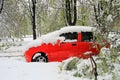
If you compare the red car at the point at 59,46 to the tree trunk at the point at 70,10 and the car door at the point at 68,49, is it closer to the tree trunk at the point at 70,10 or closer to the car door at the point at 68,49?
the car door at the point at 68,49

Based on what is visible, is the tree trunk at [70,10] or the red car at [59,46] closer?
the red car at [59,46]

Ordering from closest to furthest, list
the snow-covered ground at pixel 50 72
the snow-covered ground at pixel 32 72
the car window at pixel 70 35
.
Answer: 1. the snow-covered ground at pixel 50 72
2. the snow-covered ground at pixel 32 72
3. the car window at pixel 70 35

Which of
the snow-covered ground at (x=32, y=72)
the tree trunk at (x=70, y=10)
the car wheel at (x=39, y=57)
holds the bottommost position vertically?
the car wheel at (x=39, y=57)

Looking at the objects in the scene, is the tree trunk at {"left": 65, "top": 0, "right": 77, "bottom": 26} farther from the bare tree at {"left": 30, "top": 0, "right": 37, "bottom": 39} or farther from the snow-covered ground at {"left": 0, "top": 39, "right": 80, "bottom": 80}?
the snow-covered ground at {"left": 0, "top": 39, "right": 80, "bottom": 80}

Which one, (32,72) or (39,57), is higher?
(32,72)

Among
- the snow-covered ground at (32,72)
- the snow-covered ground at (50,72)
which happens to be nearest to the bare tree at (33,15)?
the snow-covered ground at (32,72)

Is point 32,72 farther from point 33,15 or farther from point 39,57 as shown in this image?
point 33,15

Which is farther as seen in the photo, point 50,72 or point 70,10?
point 70,10

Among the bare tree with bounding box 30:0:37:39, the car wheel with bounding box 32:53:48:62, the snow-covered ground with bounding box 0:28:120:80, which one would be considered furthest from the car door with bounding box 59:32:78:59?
the bare tree with bounding box 30:0:37:39

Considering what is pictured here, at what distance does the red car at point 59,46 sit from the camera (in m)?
13.0

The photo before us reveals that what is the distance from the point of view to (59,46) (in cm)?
1304

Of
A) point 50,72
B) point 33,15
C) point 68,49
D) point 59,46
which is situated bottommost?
point 50,72

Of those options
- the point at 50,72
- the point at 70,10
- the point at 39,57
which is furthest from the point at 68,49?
the point at 70,10

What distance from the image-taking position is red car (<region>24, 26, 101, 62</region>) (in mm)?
12977
